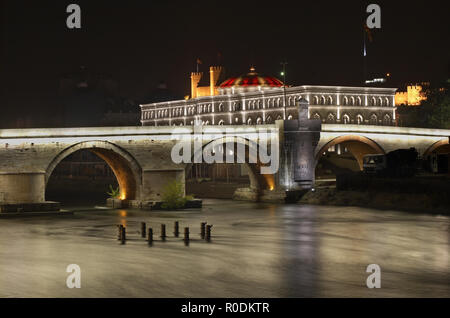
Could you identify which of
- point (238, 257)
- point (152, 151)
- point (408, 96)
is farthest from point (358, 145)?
point (408, 96)

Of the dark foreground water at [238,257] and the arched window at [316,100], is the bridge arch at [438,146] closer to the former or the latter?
the dark foreground water at [238,257]

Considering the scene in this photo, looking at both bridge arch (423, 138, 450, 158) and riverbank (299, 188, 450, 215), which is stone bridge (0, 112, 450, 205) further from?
bridge arch (423, 138, 450, 158)

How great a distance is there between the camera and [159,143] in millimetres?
62406

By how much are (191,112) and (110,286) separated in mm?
117491

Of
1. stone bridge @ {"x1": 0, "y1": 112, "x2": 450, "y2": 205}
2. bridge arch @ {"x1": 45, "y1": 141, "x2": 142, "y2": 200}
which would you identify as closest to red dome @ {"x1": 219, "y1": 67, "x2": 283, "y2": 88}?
stone bridge @ {"x1": 0, "y1": 112, "x2": 450, "y2": 205}

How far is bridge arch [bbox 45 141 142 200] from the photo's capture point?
2331 inches

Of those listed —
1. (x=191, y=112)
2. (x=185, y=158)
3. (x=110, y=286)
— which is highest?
(x=191, y=112)

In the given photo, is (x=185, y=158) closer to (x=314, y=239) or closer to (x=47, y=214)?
(x=47, y=214)

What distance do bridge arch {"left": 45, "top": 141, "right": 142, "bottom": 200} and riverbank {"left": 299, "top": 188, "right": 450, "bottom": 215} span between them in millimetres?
14262

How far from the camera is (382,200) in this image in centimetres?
6084

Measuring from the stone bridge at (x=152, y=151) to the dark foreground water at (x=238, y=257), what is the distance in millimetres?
4303

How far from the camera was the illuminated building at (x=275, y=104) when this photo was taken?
400 feet

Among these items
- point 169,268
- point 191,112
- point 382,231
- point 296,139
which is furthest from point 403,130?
point 191,112

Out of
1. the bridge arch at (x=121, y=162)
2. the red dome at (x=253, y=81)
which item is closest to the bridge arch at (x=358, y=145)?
the bridge arch at (x=121, y=162)
